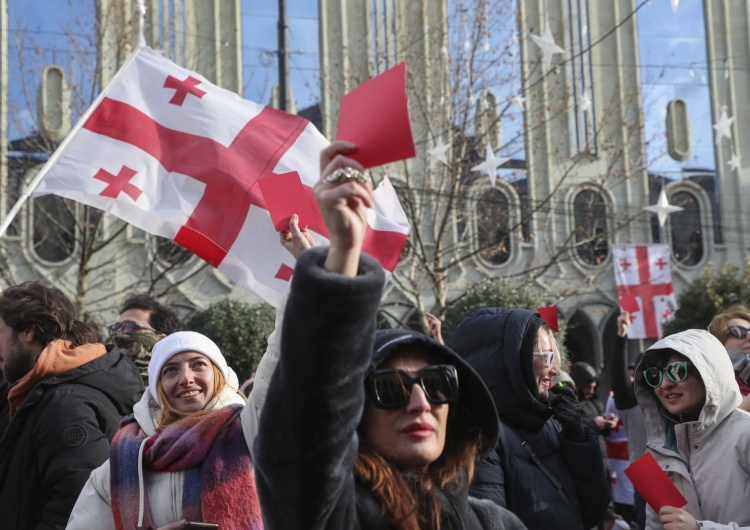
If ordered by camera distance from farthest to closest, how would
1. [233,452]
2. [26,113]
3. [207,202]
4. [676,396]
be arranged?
[26,113]
[207,202]
[676,396]
[233,452]

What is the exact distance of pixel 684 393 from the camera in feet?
13.5

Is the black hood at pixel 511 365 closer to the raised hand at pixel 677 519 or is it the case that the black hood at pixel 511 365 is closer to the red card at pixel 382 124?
the raised hand at pixel 677 519

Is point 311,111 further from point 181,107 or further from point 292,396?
point 292,396

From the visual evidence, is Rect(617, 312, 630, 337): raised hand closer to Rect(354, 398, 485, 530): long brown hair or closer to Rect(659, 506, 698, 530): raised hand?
Rect(659, 506, 698, 530): raised hand

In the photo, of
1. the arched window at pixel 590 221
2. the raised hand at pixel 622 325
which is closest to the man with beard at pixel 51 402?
the raised hand at pixel 622 325

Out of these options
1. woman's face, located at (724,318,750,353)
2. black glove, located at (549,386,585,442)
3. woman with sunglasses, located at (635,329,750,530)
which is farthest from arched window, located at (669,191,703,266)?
black glove, located at (549,386,585,442)

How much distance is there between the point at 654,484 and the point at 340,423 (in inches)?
83.2

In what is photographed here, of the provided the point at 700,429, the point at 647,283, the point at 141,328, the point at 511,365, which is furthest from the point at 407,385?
the point at 647,283

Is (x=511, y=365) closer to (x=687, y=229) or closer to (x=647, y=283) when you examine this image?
(x=647, y=283)

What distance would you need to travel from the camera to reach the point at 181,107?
5738mm

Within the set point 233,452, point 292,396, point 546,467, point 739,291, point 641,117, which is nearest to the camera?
point 292,396

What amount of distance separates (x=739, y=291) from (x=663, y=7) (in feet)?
27.2

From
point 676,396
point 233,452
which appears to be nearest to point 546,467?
point 676,396

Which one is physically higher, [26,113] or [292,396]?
[26,113]
